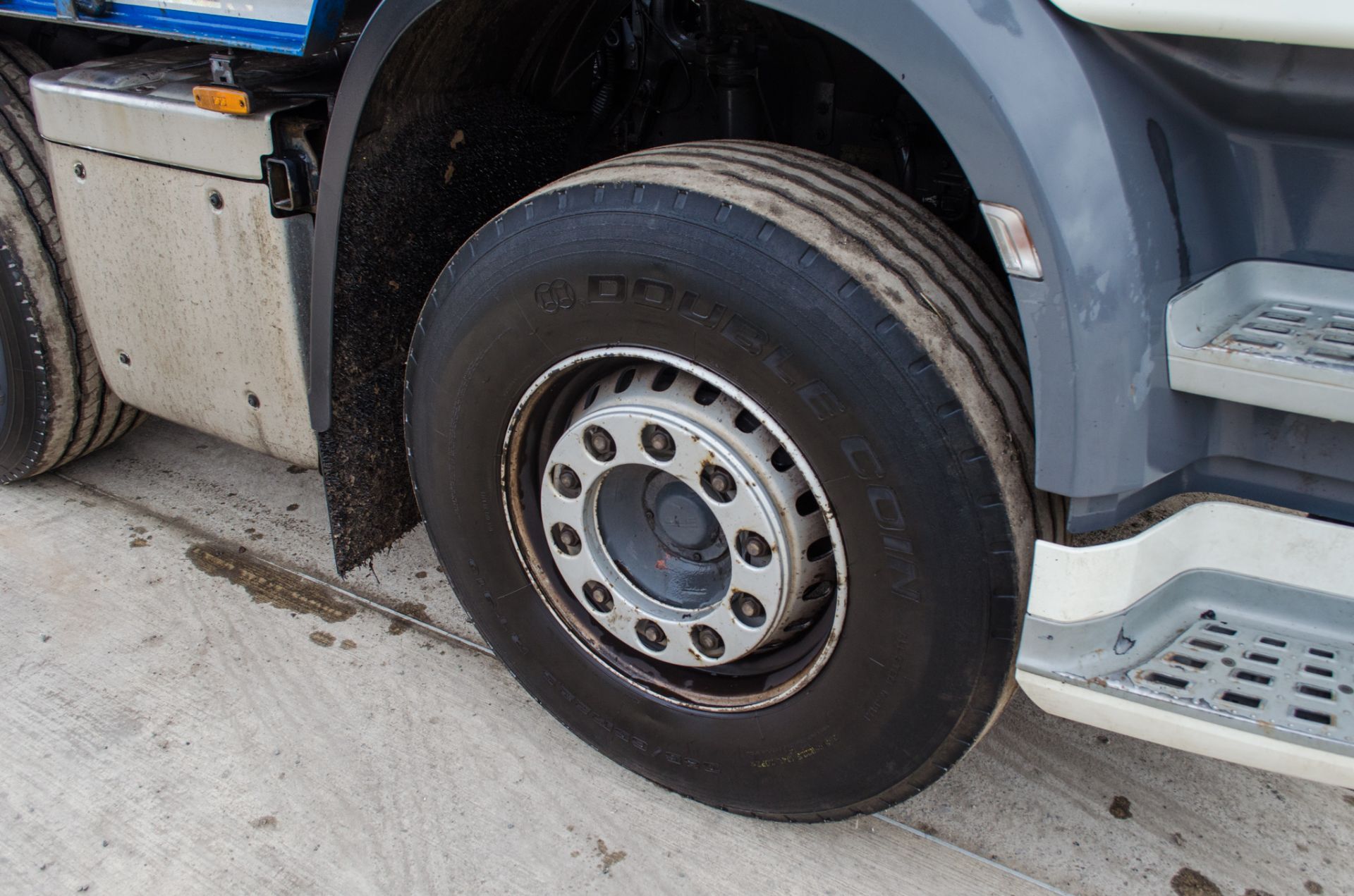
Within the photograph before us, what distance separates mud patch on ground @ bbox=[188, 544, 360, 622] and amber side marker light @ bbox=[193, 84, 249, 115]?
48.6 inches

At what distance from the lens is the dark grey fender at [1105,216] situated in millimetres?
1237

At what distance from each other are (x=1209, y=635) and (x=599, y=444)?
100 cm

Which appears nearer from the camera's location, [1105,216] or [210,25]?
[1105,216]

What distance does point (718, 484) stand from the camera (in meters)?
1.67

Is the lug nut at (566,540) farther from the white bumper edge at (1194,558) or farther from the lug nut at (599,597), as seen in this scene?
the white bumper edge at (1194,558)

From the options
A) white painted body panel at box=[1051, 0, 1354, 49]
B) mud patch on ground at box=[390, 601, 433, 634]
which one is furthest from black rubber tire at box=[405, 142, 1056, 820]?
mud patch on ground at box=[390, 601, 433, 634]

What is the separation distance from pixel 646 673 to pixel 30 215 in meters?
2.08

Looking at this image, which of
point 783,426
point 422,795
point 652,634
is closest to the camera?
point 783,426

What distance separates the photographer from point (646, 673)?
6.43 feet

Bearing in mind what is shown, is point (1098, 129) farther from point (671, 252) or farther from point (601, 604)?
point (601, 604)

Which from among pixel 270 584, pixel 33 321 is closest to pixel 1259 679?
pixel 270 584

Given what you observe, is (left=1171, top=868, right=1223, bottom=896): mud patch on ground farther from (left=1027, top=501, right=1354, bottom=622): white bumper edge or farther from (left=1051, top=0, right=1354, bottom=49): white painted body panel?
(left=1051, top=0, right=1354, bottom=49): white painted body panel

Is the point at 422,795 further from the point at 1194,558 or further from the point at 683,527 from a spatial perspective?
the point at 1194,558

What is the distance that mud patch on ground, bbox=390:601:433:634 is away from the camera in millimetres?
2514
